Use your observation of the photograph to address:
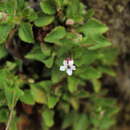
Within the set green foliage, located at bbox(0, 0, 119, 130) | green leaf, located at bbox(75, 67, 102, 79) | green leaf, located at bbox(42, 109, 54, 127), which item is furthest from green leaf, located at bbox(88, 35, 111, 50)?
green leaf, located at bbox(42, 109, 54, 127)

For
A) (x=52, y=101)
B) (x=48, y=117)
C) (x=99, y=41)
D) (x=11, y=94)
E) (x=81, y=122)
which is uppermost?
(x=99, y=41)

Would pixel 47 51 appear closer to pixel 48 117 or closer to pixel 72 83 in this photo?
pixel 72 83

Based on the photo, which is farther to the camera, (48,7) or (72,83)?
(72,83)

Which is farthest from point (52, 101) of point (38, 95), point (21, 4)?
point (21, 4)

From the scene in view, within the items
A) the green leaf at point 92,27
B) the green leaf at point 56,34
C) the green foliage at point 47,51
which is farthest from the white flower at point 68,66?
the green leaf at point 92,27

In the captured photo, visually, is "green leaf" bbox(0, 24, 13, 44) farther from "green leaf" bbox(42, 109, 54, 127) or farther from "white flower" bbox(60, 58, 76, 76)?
"green leaf" bbox(42, 109, 54, 127)

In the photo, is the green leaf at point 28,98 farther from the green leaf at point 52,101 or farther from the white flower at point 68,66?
the white flower at point 68,66

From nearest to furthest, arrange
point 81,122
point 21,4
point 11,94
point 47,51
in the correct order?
point 11,94 → point 21,4 → point 47,51 → point 81,122

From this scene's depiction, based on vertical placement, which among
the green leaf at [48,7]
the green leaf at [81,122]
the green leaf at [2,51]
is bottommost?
the green leaf at [81,122]

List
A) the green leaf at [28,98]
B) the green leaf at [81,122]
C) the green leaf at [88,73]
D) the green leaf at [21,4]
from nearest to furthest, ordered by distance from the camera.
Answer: the green leaf at [21,4] < the green leaf at [28,98] < the green leaf at [88,73] < the green leaf at [81,122]
